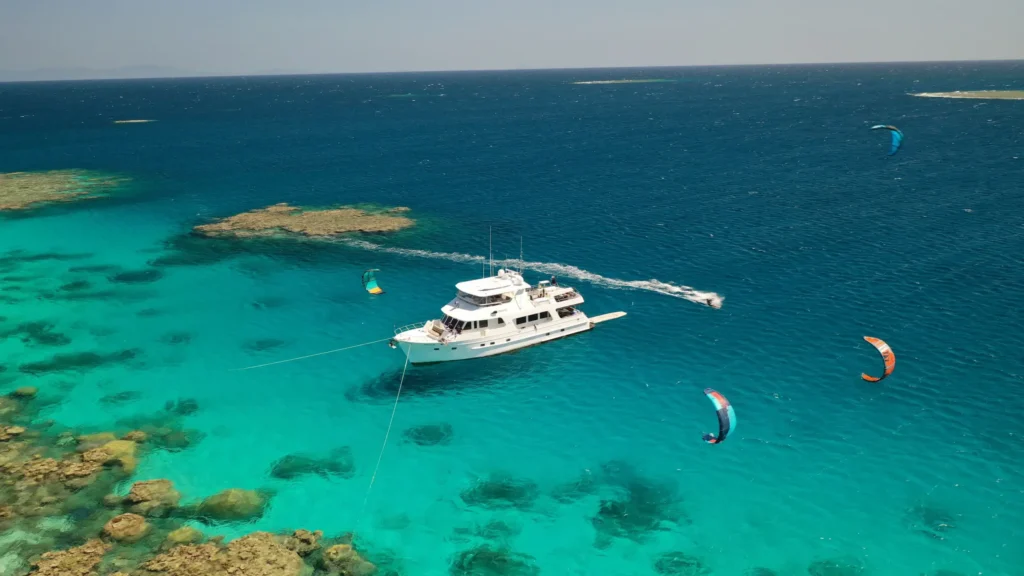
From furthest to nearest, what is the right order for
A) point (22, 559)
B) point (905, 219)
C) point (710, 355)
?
1. point (905, 219)
2. point (710, 355)
3. point (22, 559)

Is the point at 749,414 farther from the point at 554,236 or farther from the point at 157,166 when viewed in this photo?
the point at 157,166

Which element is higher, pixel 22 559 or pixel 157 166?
pixel 157 166

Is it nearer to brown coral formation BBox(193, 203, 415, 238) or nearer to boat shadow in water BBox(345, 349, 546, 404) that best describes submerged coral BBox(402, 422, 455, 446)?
boat shadow in water BBox(345, 349, 546, 404)

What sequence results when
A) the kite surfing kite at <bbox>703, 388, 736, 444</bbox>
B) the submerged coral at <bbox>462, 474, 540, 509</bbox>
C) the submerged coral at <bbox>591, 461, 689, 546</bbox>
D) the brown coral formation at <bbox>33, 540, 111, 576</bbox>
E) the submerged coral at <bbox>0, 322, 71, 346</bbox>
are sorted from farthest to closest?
1. the submerged coral at <bbox>0, 322, 71, 346</bbox>
2. the submerged coral at <bbox>462, 474, 540, 509</bbox>
3. the kite surfing kite at <bbox>703, 388, 736, 444</bbox>
4. the submerged coral at <bbox>591, 461, 689, 546</bbox>
5. the brown coral formation at <bbox>33, 540, 111, 576</bbox>

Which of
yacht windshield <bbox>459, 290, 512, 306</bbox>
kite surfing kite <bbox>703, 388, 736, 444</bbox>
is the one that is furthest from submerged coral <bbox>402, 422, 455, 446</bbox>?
kite surfing kite <bbox>703, 388, 736, 444</bbox>

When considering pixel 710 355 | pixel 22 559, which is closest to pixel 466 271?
pixel 710 355

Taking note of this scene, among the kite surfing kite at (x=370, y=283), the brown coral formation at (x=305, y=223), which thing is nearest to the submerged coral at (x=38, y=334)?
the kite surfing kite at (x=370, y=283)

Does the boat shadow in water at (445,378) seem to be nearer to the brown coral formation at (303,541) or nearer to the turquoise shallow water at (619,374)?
the turquoise shallow water at (619,374)

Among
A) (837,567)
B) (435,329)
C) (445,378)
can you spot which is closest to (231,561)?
(445,378)
